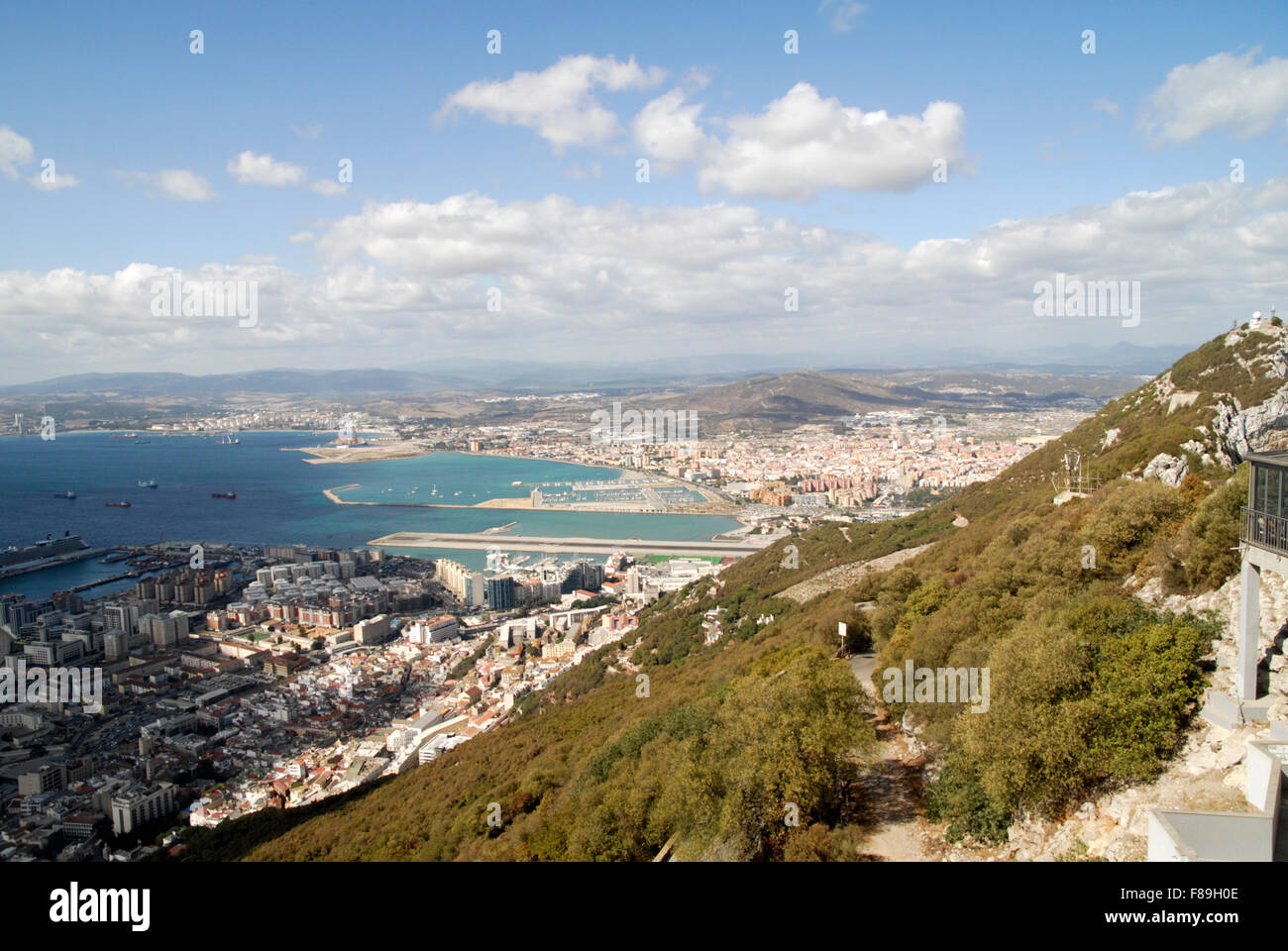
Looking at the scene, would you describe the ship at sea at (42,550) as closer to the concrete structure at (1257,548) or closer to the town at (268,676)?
the town at (268,676)

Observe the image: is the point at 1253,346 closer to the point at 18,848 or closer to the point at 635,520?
the point at 18,848

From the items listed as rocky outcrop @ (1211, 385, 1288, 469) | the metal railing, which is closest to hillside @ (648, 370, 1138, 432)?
rocky outcrop @ (1211, 385, 1288, 469)

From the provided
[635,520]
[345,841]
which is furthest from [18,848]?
[635,520]

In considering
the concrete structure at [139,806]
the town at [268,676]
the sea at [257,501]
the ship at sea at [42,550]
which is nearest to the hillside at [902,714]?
the concrete structure at [139,806]

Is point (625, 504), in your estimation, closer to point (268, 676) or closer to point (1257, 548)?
point (268, 676)

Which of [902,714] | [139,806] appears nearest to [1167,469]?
[902,714]

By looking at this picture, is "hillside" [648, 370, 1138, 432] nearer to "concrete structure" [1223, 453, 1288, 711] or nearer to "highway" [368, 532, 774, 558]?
"highway" [368, 532, 774, 558]
